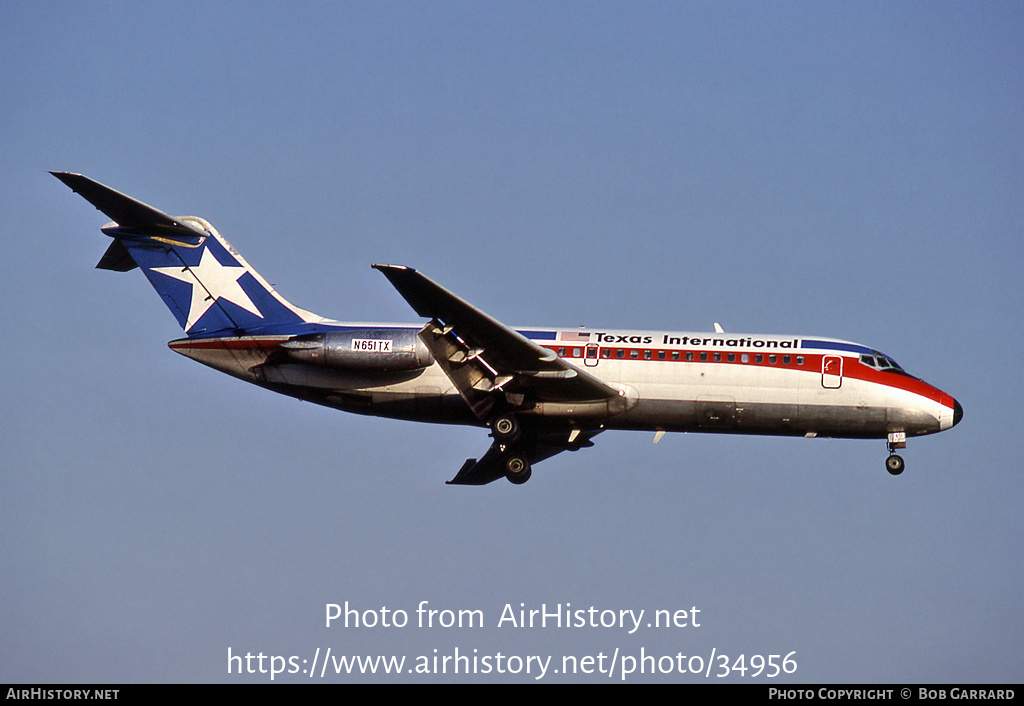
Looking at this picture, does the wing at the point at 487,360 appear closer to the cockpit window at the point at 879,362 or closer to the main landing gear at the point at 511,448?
the main landing gear at the point at 511,448

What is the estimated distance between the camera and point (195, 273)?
35500 mm

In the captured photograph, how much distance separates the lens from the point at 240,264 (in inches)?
1405

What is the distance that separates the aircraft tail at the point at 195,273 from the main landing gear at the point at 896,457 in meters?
15.1

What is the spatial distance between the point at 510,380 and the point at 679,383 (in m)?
4.25

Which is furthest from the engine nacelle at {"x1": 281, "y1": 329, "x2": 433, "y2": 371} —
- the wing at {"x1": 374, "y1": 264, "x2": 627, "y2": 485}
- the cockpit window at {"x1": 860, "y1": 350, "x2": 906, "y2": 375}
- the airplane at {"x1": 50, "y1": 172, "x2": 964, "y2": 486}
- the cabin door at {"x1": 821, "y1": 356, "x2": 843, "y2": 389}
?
the cockpit window at {"x1": 860, "y1": 350, "x2": 906, "y2": 375}

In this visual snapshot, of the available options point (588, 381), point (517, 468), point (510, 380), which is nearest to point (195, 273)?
point (510, 380)

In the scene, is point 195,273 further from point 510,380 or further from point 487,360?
point 510,380

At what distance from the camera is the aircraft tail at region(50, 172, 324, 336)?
115ft

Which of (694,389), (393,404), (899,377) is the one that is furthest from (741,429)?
(393,404)

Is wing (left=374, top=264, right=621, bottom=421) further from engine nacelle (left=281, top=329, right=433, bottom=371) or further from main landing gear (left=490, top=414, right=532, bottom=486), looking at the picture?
engine nacelle (left=281, top=329, right=433, bottom=371)
